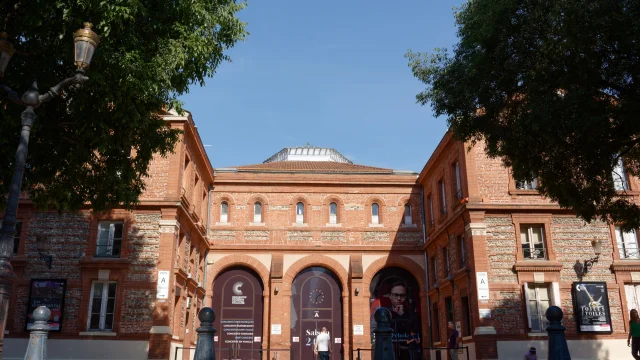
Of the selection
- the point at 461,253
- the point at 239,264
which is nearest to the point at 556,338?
the point at 461,253

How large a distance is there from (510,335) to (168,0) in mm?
14308

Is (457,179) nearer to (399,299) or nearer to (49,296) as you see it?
(399,299)

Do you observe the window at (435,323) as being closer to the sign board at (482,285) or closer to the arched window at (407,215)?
the arched window at (407,215)

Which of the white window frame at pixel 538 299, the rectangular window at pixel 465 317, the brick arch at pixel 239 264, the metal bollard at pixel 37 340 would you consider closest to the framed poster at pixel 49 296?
the brick arch at pixel 239 264

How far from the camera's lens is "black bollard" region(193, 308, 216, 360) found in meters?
6.36

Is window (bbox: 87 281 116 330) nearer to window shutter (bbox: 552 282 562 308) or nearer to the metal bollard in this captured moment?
the metal bollard

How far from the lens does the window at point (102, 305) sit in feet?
61.8

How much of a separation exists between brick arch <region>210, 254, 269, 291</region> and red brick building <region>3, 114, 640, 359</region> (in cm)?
6

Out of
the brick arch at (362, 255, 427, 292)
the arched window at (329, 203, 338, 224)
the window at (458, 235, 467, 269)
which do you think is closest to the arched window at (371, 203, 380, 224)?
the arched window at (329, 203, 338, 224)

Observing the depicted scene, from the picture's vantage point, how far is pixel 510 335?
703 inches

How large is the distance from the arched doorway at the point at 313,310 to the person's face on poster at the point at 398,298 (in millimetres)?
2441

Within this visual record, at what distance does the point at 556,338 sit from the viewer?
224 inches

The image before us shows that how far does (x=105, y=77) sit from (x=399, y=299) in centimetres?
1848

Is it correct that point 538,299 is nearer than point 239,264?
Yes
